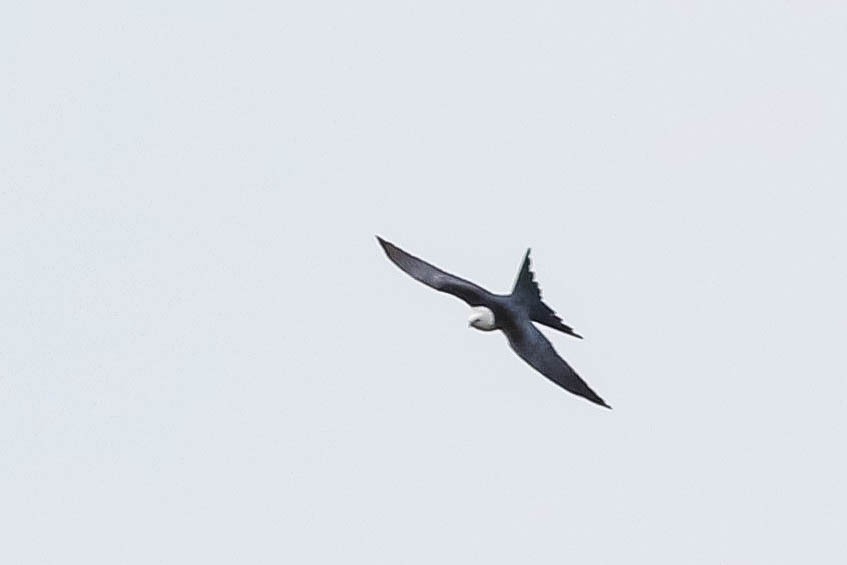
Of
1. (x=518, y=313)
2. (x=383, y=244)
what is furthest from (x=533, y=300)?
(x=383, y=244)

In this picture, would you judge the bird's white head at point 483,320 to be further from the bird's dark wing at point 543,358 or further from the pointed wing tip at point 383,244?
the pointed wing tip at point 383,244

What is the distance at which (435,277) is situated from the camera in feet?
175

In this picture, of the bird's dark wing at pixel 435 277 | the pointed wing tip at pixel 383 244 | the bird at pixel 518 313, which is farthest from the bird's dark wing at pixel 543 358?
the pointed wing tip at pixel 383 244

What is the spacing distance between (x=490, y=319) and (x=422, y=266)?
3.88 metres

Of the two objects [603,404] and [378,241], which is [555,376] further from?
[378,241]

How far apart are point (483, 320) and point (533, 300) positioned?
143 centimetres

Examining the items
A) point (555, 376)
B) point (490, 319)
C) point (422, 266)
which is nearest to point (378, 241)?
point (422, 266)

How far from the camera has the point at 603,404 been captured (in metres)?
44.0

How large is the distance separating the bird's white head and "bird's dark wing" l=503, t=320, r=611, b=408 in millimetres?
532

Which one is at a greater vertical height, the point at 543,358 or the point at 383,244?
the point at 383,244

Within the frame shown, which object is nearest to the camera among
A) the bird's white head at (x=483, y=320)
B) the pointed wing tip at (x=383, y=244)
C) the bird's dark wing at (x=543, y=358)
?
the bird's dark wing at (x=543, y=358)

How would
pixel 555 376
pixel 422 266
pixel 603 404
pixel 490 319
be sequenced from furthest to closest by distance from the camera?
pixel 422 266 < pixel 490 319 < pixel 555 376 < pixel 603 404

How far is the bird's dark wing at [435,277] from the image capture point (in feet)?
170

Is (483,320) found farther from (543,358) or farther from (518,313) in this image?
(543,358)
